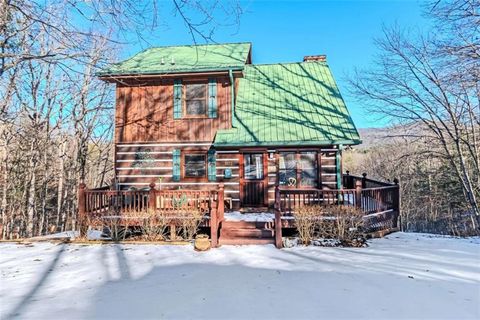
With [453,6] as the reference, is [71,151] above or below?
below

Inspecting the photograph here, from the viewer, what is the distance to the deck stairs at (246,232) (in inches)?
303

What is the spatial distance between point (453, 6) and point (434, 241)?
5.91 meters

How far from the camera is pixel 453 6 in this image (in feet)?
19.6

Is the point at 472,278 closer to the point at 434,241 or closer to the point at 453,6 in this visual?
the point at 434,241

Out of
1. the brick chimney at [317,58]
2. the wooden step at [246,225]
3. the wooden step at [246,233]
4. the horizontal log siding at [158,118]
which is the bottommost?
the wooden step at [246,233]

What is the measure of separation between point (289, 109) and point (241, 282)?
26.9 ft

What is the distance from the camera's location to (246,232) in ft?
26.5

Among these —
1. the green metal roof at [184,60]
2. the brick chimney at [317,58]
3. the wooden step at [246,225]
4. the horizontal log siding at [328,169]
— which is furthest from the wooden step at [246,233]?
the brick chimney at [317,58]

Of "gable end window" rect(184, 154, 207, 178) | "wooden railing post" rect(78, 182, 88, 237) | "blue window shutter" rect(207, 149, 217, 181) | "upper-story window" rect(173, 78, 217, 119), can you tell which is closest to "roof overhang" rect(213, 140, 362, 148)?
"blue window shutter" rect(207, 149, 217, 181)

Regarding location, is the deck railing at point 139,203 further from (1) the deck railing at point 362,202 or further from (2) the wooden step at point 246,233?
(1) the deck railing at point 362,202

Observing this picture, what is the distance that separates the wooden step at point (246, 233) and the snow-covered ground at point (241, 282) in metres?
0.68

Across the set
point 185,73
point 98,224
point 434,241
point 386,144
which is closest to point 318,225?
point 434,241

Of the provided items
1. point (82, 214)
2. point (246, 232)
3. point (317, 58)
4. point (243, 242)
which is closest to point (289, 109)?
point (317, 58)

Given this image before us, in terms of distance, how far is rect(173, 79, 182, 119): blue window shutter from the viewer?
11188mm
